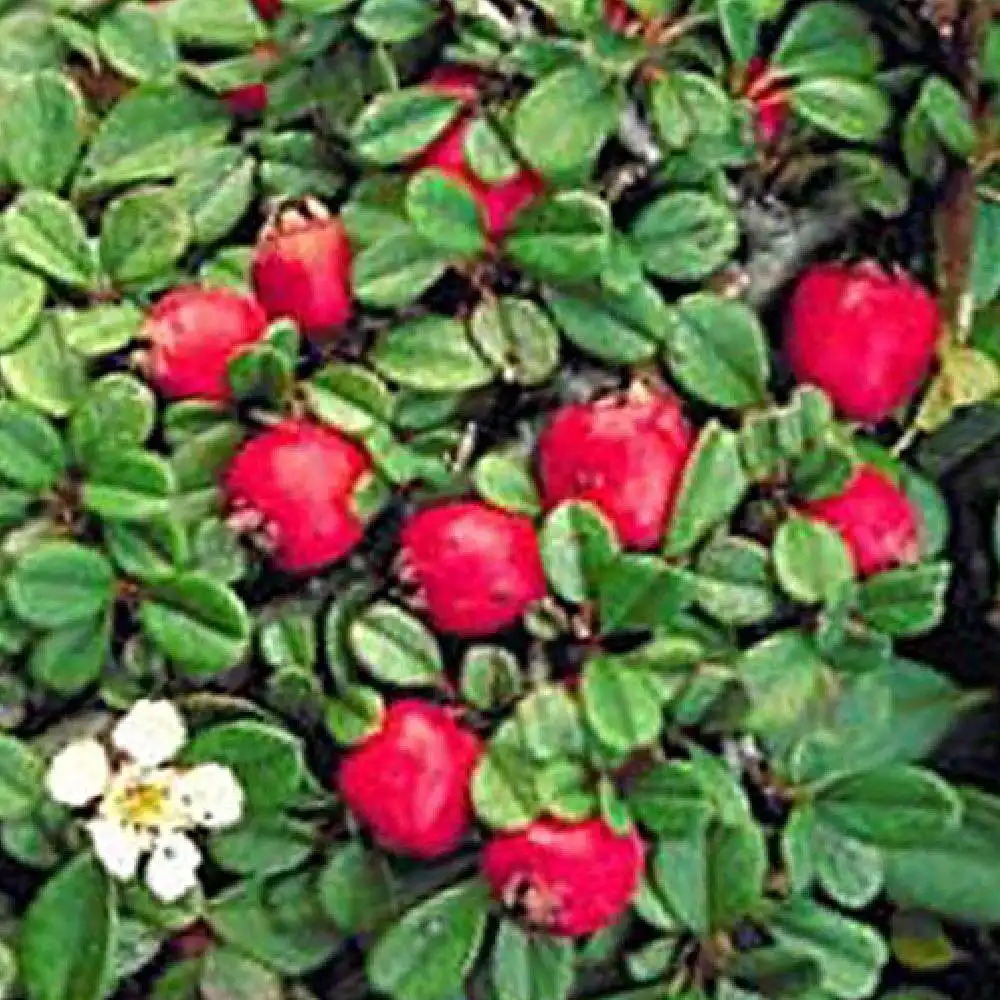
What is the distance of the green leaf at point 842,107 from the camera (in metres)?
1.44

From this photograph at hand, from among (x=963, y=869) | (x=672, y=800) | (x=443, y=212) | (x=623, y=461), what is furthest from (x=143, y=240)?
(x=963, y=869)

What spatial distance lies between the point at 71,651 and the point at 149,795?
0.07 m

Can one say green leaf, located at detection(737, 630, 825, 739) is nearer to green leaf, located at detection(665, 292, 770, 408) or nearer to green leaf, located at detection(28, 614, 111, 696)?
green leaf, located at detection(665, 292, 770, 408)

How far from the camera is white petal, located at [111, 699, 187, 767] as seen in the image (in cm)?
134

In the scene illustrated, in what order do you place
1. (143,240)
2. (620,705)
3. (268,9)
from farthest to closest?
(268,9) → (143,240) → (620,705)

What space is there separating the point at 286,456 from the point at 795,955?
0.30 metres

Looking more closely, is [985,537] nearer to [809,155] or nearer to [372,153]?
[809,155]

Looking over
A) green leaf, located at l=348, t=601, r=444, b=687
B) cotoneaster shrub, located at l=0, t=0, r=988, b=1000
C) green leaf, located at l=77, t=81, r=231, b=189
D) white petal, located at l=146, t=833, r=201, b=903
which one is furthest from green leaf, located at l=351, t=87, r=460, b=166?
white petal, located at l=146, t=833, r=201, b=903

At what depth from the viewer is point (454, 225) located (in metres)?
1.38

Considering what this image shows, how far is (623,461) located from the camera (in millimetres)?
1355

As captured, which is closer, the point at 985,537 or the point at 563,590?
the point at 563,590

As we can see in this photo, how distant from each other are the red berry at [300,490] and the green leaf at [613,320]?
11 cm

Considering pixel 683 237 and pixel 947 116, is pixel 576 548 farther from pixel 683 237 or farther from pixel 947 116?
pixel 947 116

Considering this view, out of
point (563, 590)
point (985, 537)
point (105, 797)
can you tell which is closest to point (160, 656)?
point (105, 797)
